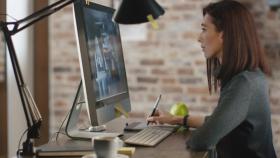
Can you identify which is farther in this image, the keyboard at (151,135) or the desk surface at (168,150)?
the keyboard at (151,135)

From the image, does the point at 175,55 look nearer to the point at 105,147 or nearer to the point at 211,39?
the point at 211,39

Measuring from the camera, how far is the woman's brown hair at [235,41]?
1915 millimetres

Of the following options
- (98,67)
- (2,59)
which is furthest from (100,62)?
(2,59)

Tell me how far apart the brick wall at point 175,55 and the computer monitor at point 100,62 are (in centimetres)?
108

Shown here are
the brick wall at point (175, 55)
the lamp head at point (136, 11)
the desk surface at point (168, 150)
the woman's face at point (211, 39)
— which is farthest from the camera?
the brick wall at point (175, 55)

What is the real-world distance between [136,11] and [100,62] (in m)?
0.24

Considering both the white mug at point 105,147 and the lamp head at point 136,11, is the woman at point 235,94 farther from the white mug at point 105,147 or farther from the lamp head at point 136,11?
the white mug at point 105,147

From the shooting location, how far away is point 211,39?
2029mm

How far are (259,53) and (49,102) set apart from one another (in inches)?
76.9

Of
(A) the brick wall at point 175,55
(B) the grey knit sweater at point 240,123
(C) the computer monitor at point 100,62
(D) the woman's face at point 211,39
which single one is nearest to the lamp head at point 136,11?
(C) the computer monitor at point 100,62

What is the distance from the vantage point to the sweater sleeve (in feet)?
5.49

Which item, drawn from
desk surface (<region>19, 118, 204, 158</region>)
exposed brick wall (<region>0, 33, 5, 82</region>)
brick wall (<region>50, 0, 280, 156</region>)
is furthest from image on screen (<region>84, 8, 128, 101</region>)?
exposed brick wall (<region>0, 33, 5, 82</region>)

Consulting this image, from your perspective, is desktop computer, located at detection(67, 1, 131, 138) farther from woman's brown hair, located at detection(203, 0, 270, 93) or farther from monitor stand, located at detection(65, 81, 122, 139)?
woman's brown hair, located at detection(203, 0, 270, 93)

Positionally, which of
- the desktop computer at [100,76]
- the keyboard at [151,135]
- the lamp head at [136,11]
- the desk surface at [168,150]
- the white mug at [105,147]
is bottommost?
the desk surface at [168,150]
